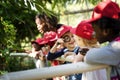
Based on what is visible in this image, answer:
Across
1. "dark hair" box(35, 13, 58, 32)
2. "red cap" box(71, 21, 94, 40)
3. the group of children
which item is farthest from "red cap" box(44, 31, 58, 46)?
"red cap" box(71, 21, 94, 40)

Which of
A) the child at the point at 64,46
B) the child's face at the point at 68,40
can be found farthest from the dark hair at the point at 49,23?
the child's face at the point at 68,40

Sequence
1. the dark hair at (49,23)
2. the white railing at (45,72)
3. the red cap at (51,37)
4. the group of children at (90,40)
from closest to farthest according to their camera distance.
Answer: the white railing at (45,72) < the group of children at (90,40) < the red cap at (51,37) < the dark hair at (49,23)

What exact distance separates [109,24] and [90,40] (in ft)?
1.54

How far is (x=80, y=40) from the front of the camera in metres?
2.49

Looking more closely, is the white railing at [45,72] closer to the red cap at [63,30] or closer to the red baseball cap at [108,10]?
the red baseball cap at [108,10]

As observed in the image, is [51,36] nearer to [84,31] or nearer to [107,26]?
[84,31]

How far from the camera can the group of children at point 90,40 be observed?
191 centimetres

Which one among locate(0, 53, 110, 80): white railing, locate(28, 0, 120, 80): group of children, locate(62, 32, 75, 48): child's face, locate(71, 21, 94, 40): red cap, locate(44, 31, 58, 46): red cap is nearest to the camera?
locate(0, 53, 110, 80): white railing

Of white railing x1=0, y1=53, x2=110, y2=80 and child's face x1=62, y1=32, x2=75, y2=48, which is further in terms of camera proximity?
child's face x1=62, y1=32, x2=75, y2=48

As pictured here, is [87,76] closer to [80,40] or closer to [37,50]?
[80,40]

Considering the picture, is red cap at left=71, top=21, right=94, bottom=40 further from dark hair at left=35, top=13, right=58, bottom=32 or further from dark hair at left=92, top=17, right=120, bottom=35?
dark hair at left=35, top=13, right=58, bottom=32

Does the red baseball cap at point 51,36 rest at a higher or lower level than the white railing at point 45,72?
higher

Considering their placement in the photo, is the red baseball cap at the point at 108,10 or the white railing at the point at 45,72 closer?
the white railing at the point at 45,72

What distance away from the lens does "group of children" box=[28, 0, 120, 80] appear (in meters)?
1.91
